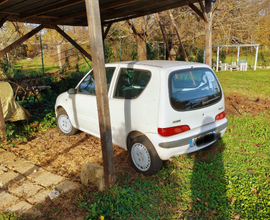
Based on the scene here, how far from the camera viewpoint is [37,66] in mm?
13977

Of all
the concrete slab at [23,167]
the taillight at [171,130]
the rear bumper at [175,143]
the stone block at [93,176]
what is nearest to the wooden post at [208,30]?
the rear bumper at [175,143]

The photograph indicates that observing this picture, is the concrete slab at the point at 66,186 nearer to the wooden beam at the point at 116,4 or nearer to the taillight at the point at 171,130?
the taillight at the point at 171,130

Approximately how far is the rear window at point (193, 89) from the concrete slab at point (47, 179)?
219cm

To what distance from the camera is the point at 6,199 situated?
320cm

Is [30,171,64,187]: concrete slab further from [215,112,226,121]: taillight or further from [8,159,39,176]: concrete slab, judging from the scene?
[215,112,226,121]: taillight

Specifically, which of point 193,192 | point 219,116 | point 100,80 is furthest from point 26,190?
point 219,116

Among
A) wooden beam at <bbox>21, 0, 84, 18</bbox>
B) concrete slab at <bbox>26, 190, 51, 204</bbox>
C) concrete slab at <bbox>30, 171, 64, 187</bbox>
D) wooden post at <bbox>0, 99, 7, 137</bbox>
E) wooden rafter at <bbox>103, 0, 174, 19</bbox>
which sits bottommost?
concrete slab at <bbox>30, 171, 64, 187</bbox>

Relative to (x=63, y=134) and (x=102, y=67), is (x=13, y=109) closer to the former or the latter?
(x=63, y=134)

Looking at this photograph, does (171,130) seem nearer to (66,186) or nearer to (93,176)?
(93,176)

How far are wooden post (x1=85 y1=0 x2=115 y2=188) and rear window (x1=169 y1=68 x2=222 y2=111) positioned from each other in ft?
3.19

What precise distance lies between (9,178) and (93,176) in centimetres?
151

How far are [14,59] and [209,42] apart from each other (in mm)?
10237

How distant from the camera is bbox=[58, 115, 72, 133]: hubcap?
5.36 metres

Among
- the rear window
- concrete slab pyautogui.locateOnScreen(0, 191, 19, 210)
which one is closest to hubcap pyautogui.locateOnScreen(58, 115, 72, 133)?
concrete slab pyautogui.locateOnScreen(0, 191, 19, 210)
